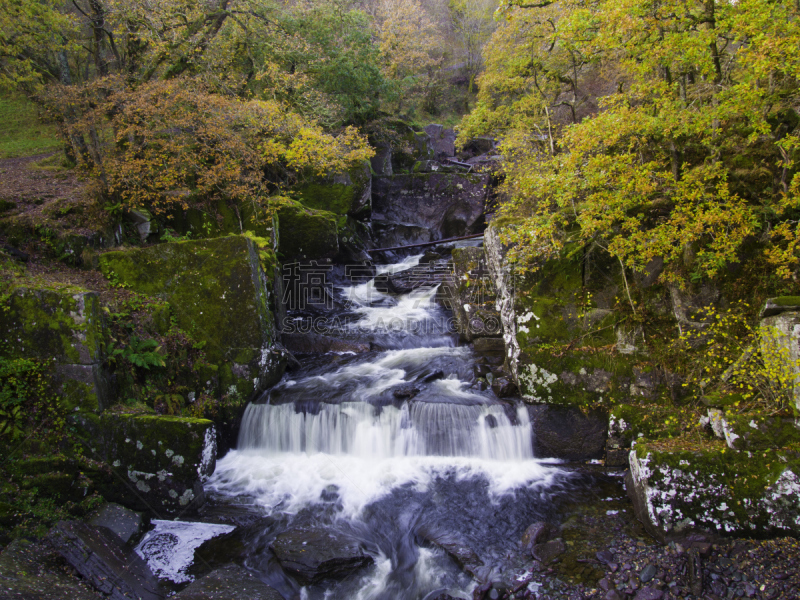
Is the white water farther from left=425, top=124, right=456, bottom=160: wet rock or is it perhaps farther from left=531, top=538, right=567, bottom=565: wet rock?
left=425, top=124, right=456, bottom=160: wet rock

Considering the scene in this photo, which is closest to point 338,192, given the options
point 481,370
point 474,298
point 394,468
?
point 474,298

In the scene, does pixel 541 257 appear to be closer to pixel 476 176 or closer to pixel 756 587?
pixel 756 587

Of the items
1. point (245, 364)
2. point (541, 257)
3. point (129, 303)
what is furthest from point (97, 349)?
point (541, 257)

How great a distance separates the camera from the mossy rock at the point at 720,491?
15.6 feet

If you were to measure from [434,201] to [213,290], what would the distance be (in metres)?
12.2

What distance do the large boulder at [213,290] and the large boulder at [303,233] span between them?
11.8 ft

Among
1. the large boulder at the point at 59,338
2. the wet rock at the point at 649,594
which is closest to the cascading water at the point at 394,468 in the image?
the wet rock at the point at 649,594

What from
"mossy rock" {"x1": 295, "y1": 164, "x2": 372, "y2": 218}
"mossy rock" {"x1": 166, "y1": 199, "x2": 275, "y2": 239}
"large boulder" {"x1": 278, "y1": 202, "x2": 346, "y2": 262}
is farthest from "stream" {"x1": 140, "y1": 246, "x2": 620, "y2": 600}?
"mossy rock" {"x1": 295, "y1": 164, "x2": 372, "y2": 218}

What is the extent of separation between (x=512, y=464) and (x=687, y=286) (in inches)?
155

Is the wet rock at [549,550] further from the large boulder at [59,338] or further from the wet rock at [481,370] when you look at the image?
the large boulder at [59,338]

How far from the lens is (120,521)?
5734mm

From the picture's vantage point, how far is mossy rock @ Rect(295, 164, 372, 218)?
14.8 meters

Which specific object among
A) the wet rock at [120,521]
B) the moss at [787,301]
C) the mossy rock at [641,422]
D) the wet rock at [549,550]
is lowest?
the wet rock at [549,550]

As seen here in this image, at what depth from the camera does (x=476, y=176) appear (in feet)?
60.4
